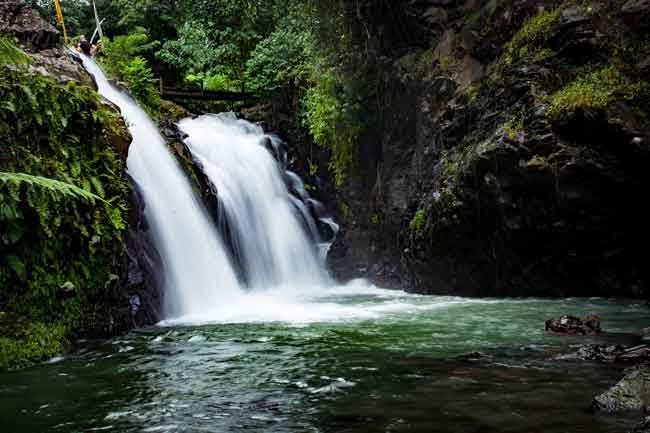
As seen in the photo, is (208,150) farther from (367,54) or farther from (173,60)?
(173,60)

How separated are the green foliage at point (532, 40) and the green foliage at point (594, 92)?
3.14 feet

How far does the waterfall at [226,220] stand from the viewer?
10547 millimetres

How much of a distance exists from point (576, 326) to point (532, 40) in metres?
6.14

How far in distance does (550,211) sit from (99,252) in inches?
282

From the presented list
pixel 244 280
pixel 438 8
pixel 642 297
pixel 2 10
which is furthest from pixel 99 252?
pixel 438 8

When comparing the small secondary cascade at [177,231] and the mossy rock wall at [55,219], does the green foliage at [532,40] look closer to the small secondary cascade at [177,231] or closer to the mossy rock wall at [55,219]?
the small secondary cascade at [177,231]

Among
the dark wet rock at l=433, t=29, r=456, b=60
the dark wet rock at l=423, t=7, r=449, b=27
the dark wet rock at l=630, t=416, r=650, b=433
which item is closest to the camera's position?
the dark wet rock at l=630, t=416, r=650, b=433

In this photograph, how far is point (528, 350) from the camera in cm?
564

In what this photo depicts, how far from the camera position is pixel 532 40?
1063 centimetres

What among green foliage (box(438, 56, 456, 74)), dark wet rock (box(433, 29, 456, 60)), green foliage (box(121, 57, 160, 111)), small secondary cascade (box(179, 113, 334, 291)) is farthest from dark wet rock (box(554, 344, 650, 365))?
green foliage (box(121, 57, 160, 111))

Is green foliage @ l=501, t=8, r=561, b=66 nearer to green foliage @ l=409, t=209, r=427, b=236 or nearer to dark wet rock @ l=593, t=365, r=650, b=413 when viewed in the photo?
green foliage @ l=409, t=209, r=427, b=236

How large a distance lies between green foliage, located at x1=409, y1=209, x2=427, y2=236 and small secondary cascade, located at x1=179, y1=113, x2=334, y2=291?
152 inches

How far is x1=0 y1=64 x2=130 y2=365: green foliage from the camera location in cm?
627

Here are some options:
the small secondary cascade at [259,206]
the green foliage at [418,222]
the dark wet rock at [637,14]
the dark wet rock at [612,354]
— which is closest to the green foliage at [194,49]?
the small secondary cascade at [259,206]
